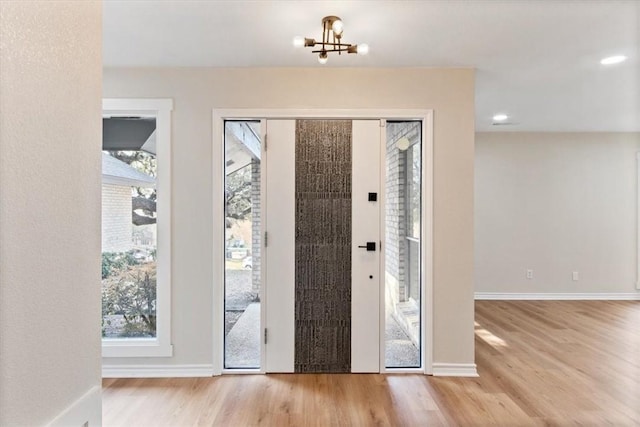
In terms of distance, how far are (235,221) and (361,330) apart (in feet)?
4.64

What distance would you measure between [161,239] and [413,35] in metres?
2.48

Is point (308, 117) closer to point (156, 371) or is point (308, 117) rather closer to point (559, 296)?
point (156, 371)

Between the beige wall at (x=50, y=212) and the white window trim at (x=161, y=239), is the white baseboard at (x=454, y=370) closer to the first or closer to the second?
the white window trim at (x=161, y=239)

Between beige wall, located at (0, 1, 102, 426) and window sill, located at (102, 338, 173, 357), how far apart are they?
6.88 feet

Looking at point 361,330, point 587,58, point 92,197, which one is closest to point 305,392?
point 361,330

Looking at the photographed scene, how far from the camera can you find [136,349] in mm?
2840

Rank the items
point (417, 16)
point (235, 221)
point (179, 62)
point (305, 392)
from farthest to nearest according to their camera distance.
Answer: point (235, 221)
point (179, 62)
point (305, 392)
point (417, 16)

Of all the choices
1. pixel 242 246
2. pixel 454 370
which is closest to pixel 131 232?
pixel 242 246

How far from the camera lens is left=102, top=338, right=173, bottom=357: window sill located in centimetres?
284

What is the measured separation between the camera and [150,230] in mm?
2918

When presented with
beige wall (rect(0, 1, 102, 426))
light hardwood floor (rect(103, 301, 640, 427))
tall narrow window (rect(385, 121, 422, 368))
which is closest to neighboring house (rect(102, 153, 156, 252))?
light hardwood floor (rect(103, 301, 640, 427))

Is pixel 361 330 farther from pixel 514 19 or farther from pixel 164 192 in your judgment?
pixel 514 19

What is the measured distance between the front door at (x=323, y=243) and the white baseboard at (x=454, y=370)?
0.49 metres

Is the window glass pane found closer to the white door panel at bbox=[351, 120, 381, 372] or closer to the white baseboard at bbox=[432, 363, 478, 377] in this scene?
the white door panel at bbox=[351, 120, 381, 372]
